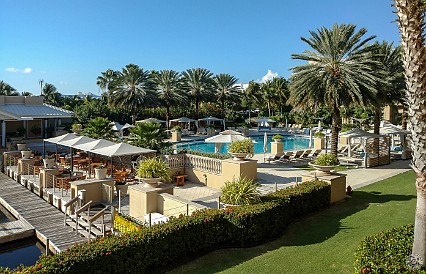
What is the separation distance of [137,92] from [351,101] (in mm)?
29646

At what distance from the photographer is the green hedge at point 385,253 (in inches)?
245

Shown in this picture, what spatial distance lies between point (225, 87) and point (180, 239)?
1874 inches

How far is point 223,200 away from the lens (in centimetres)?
1050

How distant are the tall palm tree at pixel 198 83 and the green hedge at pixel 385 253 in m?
45.1

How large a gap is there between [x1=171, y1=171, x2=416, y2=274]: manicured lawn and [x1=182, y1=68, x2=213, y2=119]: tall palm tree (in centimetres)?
3990

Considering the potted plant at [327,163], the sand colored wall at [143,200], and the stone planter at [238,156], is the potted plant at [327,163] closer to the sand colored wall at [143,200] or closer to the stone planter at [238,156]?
the stone planter at [238,156]

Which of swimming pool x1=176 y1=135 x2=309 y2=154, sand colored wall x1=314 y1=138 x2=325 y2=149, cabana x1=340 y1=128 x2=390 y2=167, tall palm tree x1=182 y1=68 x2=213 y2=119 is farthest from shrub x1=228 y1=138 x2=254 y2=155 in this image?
tall palm tree x1=182 y1=68 x2=213 y2=119

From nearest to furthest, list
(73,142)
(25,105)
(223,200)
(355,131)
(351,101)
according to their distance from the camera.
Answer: (223,200)
(73,142)
(351,101)
(355,131)
(25,105)

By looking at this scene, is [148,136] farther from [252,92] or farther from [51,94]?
[252,92]

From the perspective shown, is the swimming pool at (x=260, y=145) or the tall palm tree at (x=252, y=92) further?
the tall palm tree at (x=252, y=92)

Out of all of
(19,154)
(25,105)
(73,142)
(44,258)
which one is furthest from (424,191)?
(25,105)

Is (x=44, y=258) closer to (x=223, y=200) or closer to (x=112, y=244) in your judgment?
(x=112, y=244)

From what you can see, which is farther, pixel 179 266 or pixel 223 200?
pixel 223 200

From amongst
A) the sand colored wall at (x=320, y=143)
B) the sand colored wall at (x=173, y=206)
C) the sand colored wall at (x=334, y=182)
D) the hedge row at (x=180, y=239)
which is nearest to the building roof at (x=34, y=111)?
the sand colored wall at (x=320, y=143)
